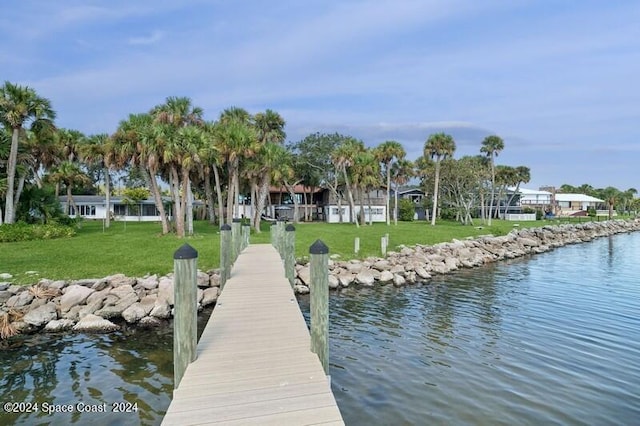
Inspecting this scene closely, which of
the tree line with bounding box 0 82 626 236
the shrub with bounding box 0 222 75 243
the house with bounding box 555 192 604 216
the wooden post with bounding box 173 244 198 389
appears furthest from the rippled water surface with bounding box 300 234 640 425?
the house with bounding box 555 192 604 216

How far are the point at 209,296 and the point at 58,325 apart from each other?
4.12 m

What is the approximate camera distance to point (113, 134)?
26438 mm

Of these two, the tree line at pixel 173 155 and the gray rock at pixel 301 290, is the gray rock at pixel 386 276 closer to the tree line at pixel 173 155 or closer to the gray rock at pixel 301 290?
the gray rock at pixel 301 290

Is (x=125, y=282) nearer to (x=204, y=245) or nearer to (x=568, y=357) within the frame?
(x=204, y=245)

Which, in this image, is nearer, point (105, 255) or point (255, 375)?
point (255, 375)

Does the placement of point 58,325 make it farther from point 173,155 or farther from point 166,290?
point 173,155

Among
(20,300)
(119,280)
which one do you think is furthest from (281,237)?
(20,300)

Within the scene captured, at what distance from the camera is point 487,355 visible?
9742 millimetres

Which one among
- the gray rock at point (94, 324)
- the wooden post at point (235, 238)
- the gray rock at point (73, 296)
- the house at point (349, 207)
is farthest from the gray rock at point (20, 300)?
the house at point (349, 207)

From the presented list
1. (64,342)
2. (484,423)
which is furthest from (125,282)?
(484,423)

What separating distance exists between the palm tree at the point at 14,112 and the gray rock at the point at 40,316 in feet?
54.9

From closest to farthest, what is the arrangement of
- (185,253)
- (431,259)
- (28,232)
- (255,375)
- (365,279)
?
(255,375)
(185,253)
(365,279)
(431,259)
(28,232)

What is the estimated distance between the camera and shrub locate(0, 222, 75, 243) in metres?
22.0

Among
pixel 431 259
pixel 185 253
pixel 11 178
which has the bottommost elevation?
pixel 431 259
